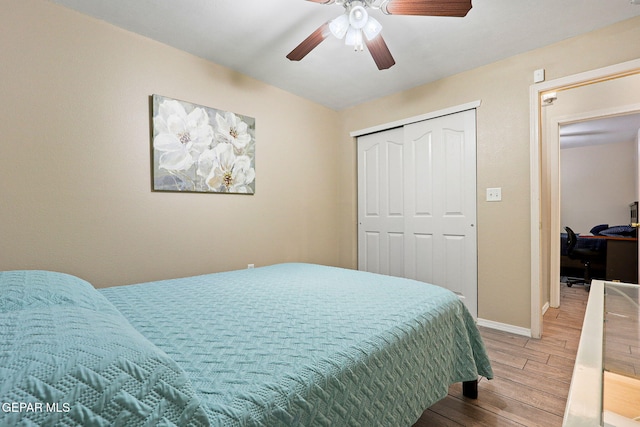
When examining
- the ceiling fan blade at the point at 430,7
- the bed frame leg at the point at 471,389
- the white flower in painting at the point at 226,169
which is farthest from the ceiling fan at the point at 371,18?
the bed frame leg at the point at 471,389

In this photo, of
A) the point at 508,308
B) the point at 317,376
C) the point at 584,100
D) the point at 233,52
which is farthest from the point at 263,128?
the point at 584,100

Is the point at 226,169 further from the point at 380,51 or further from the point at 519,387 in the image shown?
the point at 519,387

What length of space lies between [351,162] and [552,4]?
232cm

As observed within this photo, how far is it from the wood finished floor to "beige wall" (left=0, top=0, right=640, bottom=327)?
0.30 metres

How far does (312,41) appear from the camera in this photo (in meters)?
1.90

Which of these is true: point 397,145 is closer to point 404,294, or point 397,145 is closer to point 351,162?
point 351,162

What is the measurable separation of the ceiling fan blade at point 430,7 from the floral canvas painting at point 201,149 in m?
1.68

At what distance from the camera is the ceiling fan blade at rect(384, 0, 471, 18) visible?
151 centimetres

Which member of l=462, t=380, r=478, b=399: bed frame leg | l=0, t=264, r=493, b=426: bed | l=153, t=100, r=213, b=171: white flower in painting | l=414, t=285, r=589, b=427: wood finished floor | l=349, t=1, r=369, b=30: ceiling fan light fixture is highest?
l=349, t=1, r=369, b=30: ceiling fan light fixture

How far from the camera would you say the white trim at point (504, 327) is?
2.54 m

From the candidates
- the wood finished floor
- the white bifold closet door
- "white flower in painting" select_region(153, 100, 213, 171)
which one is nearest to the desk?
the wood finished floor

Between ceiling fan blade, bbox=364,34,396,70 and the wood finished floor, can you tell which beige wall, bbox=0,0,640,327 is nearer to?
the wood finished floor

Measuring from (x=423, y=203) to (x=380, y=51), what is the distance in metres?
1.70

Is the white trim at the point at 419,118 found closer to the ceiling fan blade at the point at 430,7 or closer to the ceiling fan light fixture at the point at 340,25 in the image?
the ceiling fan blade at the point at 430,7
